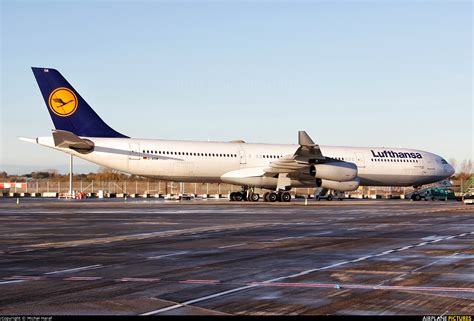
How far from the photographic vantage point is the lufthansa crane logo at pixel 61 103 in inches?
2147

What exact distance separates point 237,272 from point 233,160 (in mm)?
45498

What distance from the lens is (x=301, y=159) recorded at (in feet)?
188

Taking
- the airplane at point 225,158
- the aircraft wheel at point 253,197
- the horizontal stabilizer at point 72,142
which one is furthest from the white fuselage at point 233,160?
the aircraft wheel at point 253,197

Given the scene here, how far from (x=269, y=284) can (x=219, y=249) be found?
6.81m

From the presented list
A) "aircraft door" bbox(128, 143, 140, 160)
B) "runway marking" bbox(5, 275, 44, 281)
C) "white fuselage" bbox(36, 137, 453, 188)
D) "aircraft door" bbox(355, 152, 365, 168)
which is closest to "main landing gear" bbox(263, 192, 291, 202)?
"white fuselage" bbox(36, 137, 453, 188)

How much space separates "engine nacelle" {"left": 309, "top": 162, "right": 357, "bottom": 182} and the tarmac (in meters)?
32.1

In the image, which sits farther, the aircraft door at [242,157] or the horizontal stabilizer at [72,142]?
the aircraft door at [242,157]

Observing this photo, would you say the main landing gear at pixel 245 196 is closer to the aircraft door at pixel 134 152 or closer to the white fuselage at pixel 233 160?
the white fuselage at pixel 233 160

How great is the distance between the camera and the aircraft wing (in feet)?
184

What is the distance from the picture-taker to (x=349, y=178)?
197 ft

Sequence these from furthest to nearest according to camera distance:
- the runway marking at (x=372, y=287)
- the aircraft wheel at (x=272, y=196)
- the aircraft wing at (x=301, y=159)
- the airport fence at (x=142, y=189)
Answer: the airport fence at (x=142, y=189), the aircraft wheel at (x=272, y=196), the aircraft wing at (x=301, y=159), the runway marking at (x=372, y=287)

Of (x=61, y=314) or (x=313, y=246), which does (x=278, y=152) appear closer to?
(x=313, y=246)

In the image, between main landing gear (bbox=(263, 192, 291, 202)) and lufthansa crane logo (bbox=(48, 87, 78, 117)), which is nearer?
lufthansa crane logo (bbox=(48, 87, 78, 117))

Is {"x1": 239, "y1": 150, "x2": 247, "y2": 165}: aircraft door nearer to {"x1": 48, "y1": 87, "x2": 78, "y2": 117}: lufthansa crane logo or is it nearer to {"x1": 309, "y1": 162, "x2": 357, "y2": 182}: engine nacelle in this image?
{"x1": 309, "y1": 162, "x2": 357, "y2": 182}: engine nacelle
